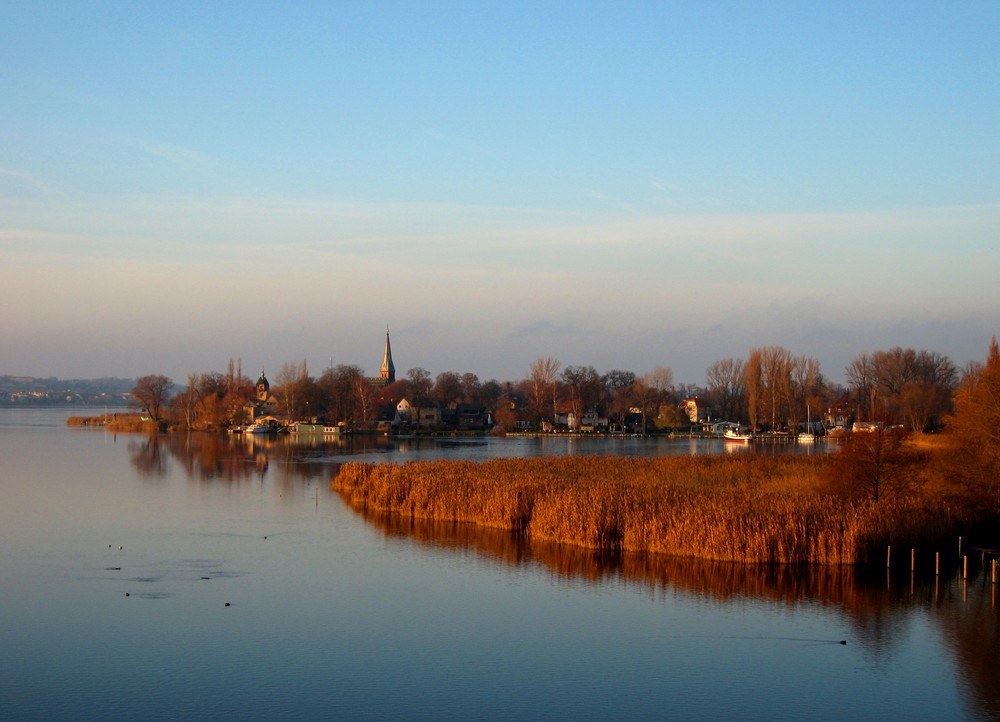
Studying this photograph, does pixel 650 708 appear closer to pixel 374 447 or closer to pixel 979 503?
pixel 979 503

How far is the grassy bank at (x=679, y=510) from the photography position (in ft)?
65.5

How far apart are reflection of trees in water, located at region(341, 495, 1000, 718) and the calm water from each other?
0.21ft

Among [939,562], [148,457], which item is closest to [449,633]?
[939,562]

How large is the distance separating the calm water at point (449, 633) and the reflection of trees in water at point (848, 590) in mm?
63

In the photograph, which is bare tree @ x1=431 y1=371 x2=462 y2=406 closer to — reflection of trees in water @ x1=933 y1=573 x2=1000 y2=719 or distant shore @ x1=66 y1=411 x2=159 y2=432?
distant shore @ x1=66 y1=411 x2=159 y2=432

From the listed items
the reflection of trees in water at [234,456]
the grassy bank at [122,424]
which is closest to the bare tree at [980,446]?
the reflection of trees in water at [234,456]

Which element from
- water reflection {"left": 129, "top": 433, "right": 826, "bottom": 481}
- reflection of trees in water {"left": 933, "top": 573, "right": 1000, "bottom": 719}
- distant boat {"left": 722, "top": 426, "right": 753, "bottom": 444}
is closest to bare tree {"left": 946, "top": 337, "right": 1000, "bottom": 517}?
reflection of trees in water {"left": 933, "top": 573, "right": 1000, "bottom": 719}

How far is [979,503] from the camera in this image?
2355 cm

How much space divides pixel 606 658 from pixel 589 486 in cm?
1237

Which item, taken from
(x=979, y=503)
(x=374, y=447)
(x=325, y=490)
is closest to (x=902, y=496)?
(x=979, y=503)

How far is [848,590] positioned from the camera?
1814 cm

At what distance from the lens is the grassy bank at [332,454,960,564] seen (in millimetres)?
19953

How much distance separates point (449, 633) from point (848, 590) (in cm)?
794

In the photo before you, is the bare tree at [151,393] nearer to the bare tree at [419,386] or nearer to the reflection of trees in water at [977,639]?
the bare tree at [419,386]
